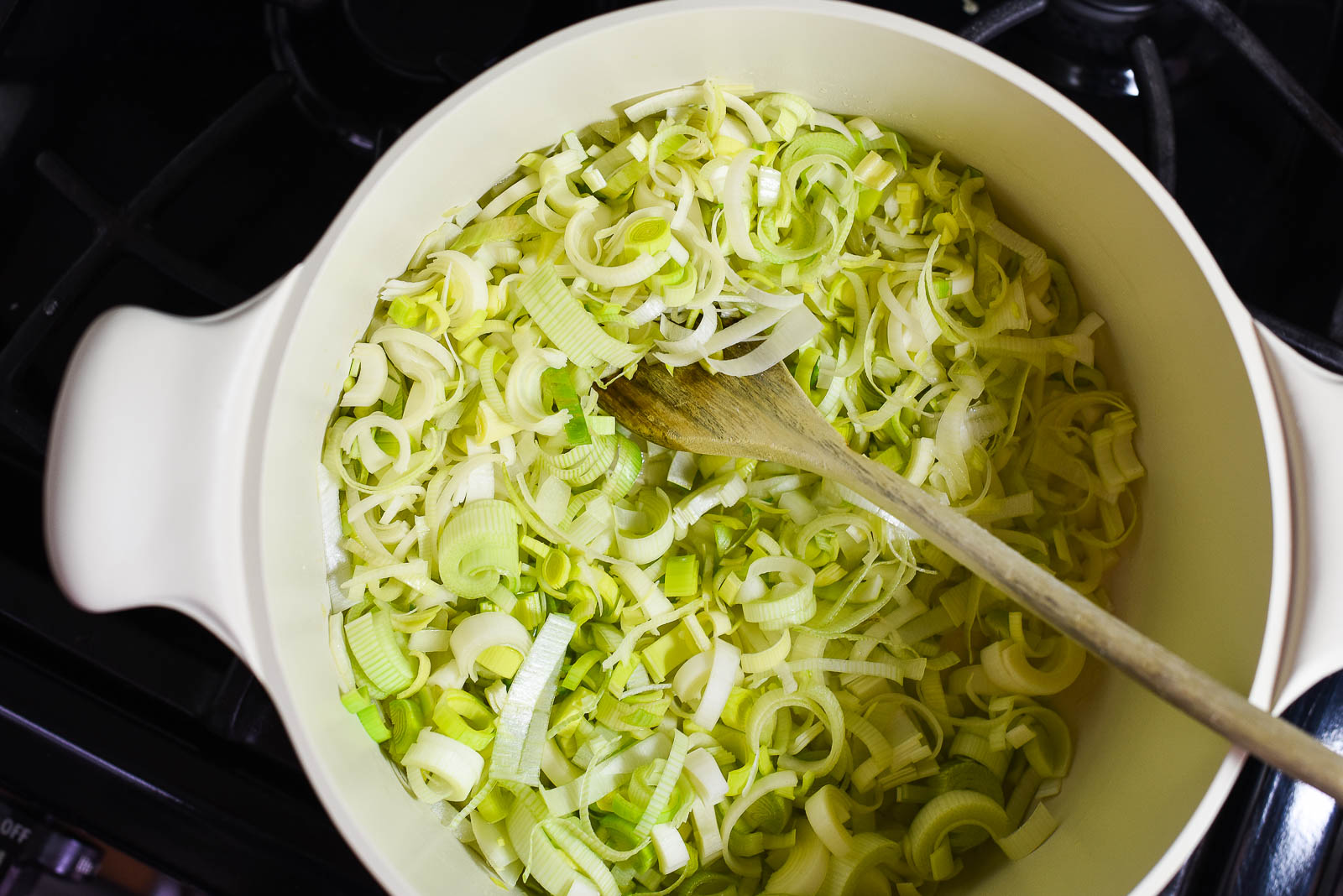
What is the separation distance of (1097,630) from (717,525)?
1.36ft

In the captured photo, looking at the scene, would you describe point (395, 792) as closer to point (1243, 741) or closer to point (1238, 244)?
point (1243, 741)

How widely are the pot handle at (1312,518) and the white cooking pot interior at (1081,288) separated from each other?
0.7 inches

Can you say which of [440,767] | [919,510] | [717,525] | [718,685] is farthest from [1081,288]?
[440,767]

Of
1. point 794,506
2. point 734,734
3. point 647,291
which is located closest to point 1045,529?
point 794,506

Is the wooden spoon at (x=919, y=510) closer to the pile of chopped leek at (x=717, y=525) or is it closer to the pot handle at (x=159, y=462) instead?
the pile of chopped leek at (x=717, y=525)

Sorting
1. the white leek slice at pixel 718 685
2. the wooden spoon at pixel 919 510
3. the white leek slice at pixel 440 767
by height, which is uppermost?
the wooden spoon at pixel 919 510

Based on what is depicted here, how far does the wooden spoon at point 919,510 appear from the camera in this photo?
71cm

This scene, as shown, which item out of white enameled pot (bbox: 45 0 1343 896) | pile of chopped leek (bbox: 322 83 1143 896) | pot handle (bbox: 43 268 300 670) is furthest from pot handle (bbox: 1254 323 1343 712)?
pot handle (bbox: 43 268 300 670)

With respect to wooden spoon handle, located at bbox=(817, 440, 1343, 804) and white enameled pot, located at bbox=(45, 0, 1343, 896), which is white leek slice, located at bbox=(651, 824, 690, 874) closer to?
white enameled pot, located at bbox=(45, 0, 1343, 896)

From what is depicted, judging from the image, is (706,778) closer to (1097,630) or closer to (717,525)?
(717,525)

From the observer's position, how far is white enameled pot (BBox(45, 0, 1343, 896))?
2.46 feet

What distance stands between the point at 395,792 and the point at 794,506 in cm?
53

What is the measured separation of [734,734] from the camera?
1039 millimetres

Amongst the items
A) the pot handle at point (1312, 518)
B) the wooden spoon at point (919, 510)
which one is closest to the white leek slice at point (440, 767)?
the wooden spoon at point (919, 510)
